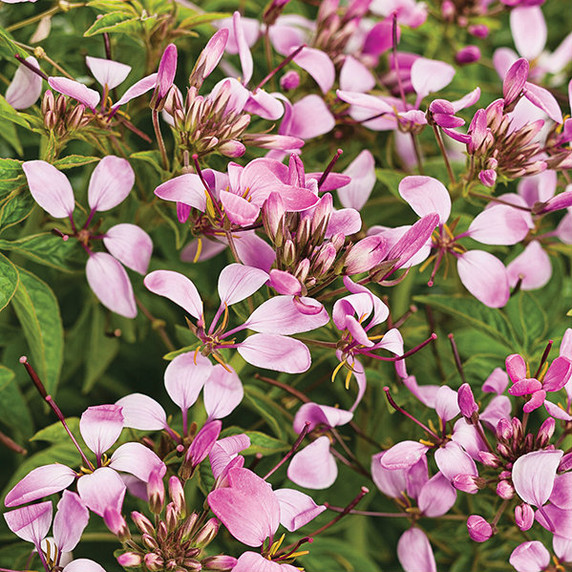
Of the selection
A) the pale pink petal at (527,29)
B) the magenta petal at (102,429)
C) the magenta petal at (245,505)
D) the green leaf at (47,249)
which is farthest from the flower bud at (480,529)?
the pale pink petal at (527,29)

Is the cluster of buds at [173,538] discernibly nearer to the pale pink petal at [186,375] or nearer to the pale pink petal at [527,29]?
the pale pink petal at [186,375]

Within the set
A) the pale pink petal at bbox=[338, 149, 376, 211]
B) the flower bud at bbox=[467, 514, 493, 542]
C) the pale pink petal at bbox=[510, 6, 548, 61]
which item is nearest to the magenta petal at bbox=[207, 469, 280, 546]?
the flower bud at bbox=[467, 514, 493, 542]

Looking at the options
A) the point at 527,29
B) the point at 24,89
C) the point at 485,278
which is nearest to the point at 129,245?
the point at 24,89

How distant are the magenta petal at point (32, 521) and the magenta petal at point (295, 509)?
15cm

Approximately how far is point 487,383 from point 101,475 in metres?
0.27

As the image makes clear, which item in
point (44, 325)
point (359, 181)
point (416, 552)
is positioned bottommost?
point (416, 552)

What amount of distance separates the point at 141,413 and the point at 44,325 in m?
0.12

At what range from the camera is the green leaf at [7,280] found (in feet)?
1.64

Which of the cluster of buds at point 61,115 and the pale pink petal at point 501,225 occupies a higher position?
the cluster of buds at point 61,115

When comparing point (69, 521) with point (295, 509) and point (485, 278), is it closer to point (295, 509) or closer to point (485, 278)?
point (295, 509)

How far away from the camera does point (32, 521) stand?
18.8 inches

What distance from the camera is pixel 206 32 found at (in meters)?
0.67

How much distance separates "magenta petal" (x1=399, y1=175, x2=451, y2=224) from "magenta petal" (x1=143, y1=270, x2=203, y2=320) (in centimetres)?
17

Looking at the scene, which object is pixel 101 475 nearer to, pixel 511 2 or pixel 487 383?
pixel 487 383
